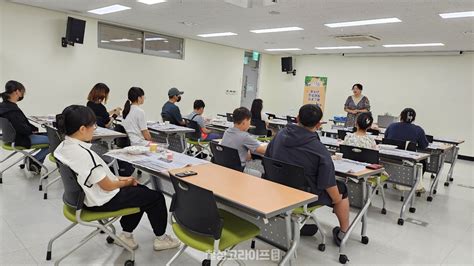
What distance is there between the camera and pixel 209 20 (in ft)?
23.0

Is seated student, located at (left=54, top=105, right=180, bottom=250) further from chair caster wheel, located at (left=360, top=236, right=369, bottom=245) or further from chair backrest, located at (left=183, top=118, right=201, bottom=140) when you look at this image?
chair backrest, located at (left=183, top=118, right=201, bottom=140)

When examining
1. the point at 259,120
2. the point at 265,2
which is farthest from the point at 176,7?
the point at 259,120

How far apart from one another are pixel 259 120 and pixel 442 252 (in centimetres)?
387

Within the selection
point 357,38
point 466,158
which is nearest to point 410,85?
point 466,158

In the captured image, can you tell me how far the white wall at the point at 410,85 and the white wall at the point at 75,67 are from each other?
153 inches

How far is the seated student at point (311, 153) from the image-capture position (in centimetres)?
252

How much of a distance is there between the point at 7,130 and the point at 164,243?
2743 mm

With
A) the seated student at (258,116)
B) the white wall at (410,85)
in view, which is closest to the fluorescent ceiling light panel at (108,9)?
the seated student at (258,116)

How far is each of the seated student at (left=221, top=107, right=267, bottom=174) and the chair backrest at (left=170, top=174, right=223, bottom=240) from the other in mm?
1333

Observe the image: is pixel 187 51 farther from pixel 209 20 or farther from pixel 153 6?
pixel 153 6

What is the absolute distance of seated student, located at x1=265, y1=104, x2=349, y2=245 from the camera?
252 centimetres

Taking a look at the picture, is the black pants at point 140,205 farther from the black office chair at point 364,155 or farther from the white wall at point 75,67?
the white wall at point 75,67

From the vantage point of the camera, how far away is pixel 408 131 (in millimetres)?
4676

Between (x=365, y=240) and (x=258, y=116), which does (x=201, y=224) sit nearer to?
(x=365, y=240)
